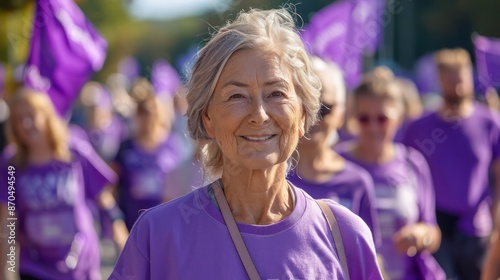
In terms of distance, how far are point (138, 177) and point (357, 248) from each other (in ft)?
22.8

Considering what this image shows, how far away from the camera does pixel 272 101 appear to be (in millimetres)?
3193

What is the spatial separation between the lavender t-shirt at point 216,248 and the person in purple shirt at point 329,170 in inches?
78.4

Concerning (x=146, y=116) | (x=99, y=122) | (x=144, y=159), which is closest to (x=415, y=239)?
(x=144, y=159)

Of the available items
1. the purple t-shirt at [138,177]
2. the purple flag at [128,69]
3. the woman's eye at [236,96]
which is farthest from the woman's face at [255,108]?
the purple flag at [128,69]

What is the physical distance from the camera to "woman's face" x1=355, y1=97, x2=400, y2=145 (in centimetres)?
638

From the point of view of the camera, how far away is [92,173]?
691 cm

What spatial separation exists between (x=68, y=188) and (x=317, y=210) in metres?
3.64

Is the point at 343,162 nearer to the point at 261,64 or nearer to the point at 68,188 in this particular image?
the point at 68,188

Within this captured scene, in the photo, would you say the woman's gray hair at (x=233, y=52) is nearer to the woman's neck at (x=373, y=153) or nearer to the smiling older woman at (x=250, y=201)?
the smiling older woman at (x=250, y=201)

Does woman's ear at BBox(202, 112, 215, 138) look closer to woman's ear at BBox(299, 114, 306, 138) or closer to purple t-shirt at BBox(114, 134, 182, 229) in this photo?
woman's ear at BBox(299, 114, 306, 138)

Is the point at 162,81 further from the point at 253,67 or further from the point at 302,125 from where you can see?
the point at 253,67

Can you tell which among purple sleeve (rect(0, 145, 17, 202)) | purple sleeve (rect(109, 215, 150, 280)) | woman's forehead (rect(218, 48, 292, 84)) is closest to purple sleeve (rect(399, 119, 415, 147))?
purple sleeve (rect(0, 145, 17, 202))

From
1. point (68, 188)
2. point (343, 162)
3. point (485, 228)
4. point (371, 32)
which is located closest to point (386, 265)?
point (343, 162)

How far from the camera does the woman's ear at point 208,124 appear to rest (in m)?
3.31
